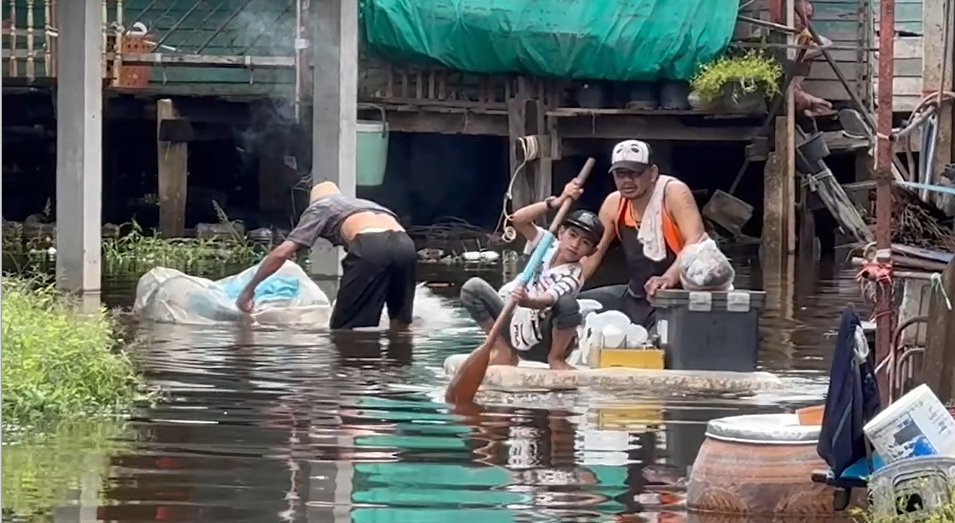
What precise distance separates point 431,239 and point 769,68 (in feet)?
14.7

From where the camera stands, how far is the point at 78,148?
16.4 m

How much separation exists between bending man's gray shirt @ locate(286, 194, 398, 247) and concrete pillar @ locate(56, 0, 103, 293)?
3.25 meters

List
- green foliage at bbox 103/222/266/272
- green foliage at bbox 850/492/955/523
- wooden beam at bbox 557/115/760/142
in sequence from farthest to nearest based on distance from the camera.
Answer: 1. wooden beam at bbox 557/115/760/142
2. green foliage at bbox 103/222/266/272
3. green foliage at bbox 850/492/955/523

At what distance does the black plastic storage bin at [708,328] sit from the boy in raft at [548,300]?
1.50ft

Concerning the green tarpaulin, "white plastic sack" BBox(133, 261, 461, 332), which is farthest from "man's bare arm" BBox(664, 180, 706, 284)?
the green tarpaulin

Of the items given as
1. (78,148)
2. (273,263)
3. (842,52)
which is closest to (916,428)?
(273,263)

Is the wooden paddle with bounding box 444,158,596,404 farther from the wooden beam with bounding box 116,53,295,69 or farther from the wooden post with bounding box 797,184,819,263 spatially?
the wooden post with bounding box 797,184,819,263

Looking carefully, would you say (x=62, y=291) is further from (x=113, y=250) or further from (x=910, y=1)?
(x=910, y=1)

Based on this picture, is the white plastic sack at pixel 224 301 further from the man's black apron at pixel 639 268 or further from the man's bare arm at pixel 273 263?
the man's black apron at pixel 639 268

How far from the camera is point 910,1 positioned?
22625mm

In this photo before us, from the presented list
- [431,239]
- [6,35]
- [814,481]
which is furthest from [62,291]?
[814,481]

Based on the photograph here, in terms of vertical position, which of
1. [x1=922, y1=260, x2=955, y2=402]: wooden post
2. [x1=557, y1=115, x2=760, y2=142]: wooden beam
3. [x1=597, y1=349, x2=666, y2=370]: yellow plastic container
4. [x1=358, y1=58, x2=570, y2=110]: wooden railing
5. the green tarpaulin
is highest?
the green tarpaulin

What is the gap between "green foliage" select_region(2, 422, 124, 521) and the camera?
6.86 m

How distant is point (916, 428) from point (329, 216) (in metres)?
8.08
